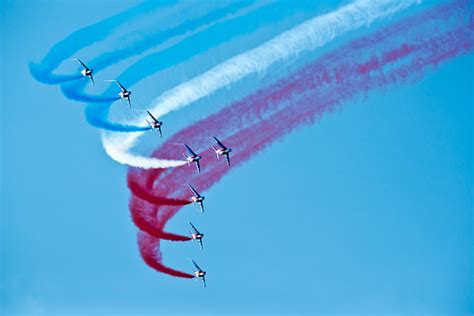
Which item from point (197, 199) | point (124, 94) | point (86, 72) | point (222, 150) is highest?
point (86, 72)

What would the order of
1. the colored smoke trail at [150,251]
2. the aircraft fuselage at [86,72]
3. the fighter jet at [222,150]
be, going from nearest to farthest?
the aircraft fuselage at [86,72] < the fighter jet at [222,150] < the colored smoke trail at [150,251]

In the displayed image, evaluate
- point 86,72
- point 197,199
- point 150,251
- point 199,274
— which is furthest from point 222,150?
point 86,72

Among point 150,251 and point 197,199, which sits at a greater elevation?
point 197,199

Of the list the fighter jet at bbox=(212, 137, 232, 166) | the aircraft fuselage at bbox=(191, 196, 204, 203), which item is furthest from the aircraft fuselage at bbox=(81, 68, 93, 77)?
the aircraft fuselage at bbox=(191, 196, 204, 203)

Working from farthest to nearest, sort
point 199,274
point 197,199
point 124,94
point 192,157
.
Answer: point 199,274 → point 197,199 → point 192,157 → point 124,94

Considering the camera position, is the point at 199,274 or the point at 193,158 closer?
the point at 193,158

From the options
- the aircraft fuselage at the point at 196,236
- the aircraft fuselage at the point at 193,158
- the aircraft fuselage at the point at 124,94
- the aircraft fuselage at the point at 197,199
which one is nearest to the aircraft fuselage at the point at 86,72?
the aircraft fuselage at the point at 124,94

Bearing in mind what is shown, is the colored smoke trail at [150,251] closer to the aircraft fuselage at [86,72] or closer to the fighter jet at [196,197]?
the fighter jet at [196,197]

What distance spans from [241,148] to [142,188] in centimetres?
492

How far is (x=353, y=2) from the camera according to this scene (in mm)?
33469

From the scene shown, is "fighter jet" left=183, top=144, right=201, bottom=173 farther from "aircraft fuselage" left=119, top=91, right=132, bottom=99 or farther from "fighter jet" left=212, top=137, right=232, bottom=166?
"aircraft fuselage" left=119, top=91, right=132, bottom=99

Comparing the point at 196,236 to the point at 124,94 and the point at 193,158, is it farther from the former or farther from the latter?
the point at 124,94

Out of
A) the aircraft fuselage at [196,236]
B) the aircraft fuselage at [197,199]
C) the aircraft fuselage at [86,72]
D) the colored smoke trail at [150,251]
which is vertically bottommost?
the colored smoke trail at [150,251]

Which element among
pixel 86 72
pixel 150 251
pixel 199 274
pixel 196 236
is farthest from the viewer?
pixel 199 274
